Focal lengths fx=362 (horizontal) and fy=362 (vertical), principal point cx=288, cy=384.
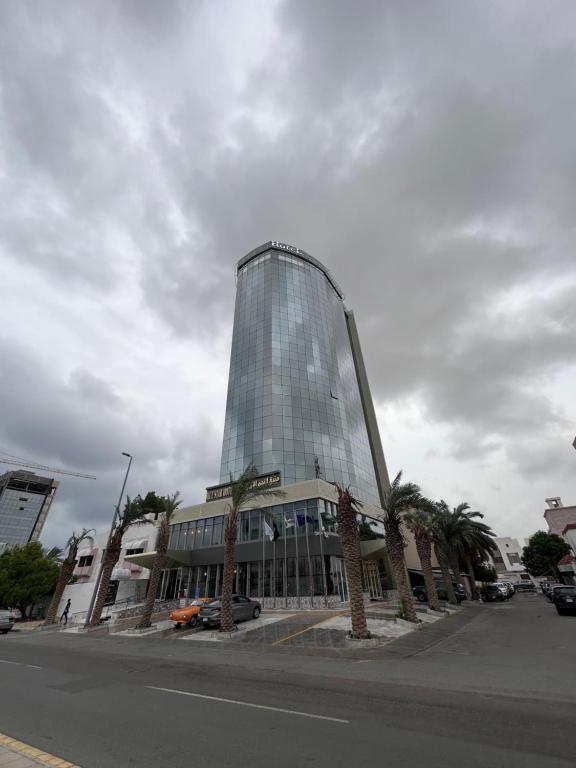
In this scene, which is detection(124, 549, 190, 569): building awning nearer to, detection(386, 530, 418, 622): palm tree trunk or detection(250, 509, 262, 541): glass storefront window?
detection(250, 509, 262, 541): glass storefront window

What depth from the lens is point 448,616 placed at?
26.2 m

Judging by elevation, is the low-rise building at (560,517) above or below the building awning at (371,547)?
above

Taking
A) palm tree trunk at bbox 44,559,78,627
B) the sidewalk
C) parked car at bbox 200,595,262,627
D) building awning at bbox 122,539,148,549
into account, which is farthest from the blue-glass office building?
the sidewalk

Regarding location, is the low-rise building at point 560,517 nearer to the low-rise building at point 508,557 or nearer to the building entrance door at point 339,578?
the building entrance door at point 339,578

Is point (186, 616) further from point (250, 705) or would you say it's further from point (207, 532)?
point (250, 705)

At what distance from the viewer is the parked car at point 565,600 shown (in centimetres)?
2456

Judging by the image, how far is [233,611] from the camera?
74.0ft

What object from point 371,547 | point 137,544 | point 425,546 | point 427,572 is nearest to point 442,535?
point 371,547

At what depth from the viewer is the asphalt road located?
5438 mm

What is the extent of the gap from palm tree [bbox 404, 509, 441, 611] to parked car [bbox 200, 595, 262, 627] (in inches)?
512

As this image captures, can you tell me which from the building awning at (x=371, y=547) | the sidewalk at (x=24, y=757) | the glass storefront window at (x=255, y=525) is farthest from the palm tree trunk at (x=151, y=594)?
the sidewalk at (x=24, y=757)

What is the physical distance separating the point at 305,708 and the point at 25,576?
52238 millimetres

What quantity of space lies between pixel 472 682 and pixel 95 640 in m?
22.1

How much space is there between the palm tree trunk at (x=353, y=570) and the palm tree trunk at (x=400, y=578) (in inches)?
184
